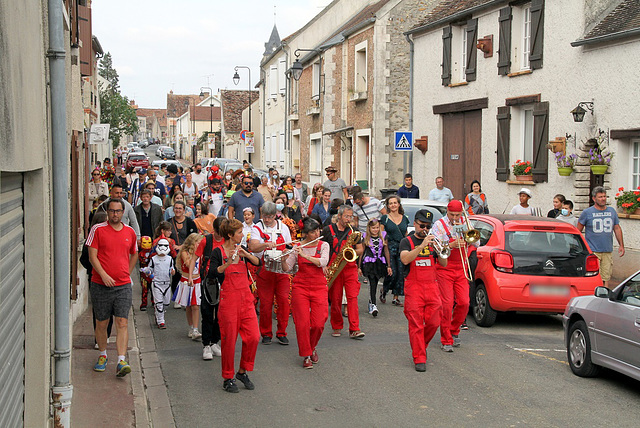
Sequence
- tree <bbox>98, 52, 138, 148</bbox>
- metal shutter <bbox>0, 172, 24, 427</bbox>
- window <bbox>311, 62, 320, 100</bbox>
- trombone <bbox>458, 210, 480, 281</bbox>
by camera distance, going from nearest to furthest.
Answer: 1. metal shutter <bbox>0, 172, 24, 427</bbox>
2. trombone <bbox>458, 210, 480, 281</bbox>
3. window <bbox>311, 62, 320, 100</bbox>
4. tree <bbox>98, 52, 138, 148</bbox>

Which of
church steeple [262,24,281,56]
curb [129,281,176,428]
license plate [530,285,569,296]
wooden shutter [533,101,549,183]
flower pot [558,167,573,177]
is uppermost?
church steeple [262,24,281,56]

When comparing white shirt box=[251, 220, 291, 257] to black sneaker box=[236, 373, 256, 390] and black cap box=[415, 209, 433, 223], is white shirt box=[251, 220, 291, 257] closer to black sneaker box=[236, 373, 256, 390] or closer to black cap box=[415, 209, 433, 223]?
black cap box=[415, 209, 433, 223]

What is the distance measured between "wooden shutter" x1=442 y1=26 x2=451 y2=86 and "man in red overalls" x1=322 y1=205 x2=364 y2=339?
44.9ft

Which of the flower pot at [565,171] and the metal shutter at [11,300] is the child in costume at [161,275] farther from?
the flower pot at [565,171]

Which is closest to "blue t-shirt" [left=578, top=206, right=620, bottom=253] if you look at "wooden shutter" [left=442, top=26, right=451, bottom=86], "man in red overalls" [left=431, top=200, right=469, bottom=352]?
"man in red overalls" [left=431, top=200, right=469, bottom=352]

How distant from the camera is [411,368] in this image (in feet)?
27.5

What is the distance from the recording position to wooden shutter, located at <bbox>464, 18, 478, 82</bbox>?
827 inches

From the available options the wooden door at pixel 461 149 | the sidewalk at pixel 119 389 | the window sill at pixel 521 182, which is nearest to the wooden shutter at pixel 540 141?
the window sill at pixel 521 182

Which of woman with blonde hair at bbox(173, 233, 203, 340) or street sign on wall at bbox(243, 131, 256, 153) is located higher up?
street sign on wall at bbox(243, 131, 256, 153)

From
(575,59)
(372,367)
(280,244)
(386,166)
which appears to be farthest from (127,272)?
(386,166)

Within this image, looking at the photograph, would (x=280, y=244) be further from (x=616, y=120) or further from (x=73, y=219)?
(x=616, y=120)

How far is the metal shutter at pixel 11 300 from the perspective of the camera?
12.4ft

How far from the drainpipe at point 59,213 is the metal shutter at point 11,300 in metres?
0.89

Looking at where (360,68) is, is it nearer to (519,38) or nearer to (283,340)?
(519,38)
